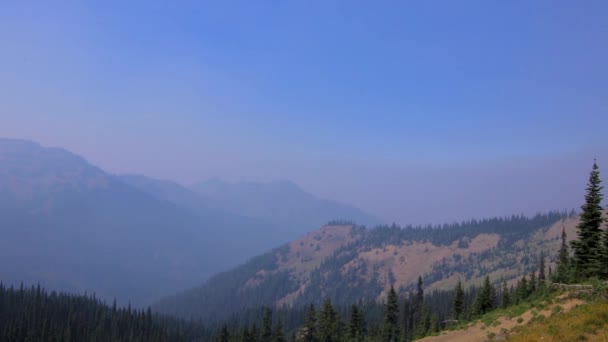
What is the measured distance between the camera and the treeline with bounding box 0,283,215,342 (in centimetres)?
14574

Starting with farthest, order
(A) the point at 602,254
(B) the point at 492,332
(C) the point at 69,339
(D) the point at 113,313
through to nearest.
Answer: (D) the point at 113,313 < (C) the point at 69,339 < (A) the point at 602,254 < (B) the point at 492,332

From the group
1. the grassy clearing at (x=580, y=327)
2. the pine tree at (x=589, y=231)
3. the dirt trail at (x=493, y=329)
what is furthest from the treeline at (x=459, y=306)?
the grassy clearing at (x=580, y=327)

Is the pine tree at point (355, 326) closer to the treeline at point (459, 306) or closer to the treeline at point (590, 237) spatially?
the treeline at point (459, 306)

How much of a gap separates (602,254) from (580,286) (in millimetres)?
16329

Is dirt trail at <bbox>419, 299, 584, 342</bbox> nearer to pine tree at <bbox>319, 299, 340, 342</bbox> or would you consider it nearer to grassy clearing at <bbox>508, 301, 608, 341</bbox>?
grassy clearing at <bbox>508, 301, 608, 341</bbox>

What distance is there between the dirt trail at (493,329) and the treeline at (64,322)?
13461 centimetres

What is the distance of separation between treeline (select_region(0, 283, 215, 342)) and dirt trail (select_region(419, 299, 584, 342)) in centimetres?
13461

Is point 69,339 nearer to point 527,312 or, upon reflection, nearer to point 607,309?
point 527,312

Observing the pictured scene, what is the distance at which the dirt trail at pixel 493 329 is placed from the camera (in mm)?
39625

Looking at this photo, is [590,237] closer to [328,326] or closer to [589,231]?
[589,231]

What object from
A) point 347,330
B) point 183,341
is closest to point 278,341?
point 347,330

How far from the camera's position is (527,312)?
45.1m

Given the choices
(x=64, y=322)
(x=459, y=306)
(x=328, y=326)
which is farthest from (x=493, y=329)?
(x=64, y=322)

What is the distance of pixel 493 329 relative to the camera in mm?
46125
